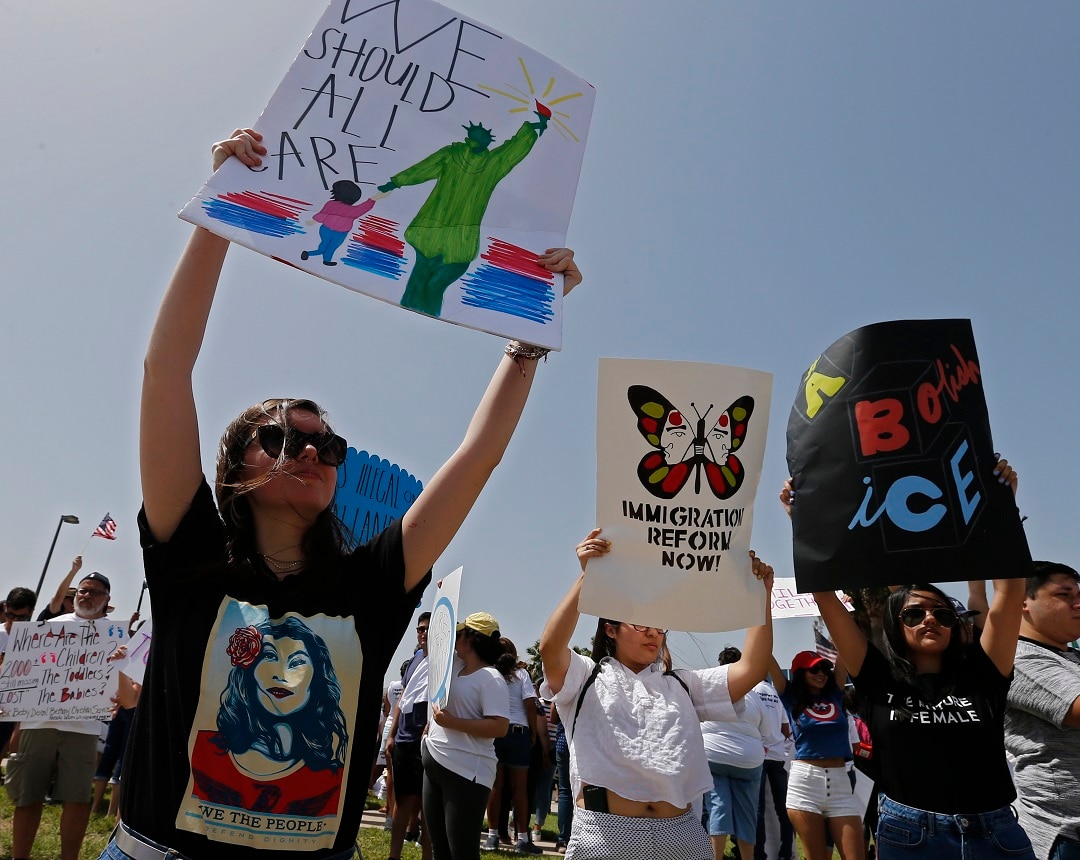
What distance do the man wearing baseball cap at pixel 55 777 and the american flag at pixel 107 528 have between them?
6998mm

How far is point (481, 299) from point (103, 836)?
25.0ft

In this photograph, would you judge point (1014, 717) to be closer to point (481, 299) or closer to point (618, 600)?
point (618, 600)

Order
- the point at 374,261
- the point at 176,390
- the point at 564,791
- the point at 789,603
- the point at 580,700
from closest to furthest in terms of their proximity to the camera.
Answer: the point at 176,390
the point at 374,261
the point at 580,700
the point at 789,603
the point at 564,791

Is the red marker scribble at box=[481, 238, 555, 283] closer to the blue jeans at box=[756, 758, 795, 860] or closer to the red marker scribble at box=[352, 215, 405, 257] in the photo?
the red marker scribble at box=[352, 215, 405, 257]

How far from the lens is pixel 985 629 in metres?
3.51

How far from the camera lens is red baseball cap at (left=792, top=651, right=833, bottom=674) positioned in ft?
23.8

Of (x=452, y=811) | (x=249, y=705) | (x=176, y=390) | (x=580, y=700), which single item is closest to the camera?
(x=249, y=705)

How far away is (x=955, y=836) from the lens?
10.2 ft

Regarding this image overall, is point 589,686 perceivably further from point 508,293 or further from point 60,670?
point 60,670

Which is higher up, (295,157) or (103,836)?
(295,157)

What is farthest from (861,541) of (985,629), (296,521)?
(296,521)

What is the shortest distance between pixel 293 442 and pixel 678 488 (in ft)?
5.87

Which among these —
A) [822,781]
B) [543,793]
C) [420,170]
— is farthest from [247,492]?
[543,793]

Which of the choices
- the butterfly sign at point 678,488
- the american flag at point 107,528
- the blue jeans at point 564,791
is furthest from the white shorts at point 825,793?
the american flag at point 107,528
